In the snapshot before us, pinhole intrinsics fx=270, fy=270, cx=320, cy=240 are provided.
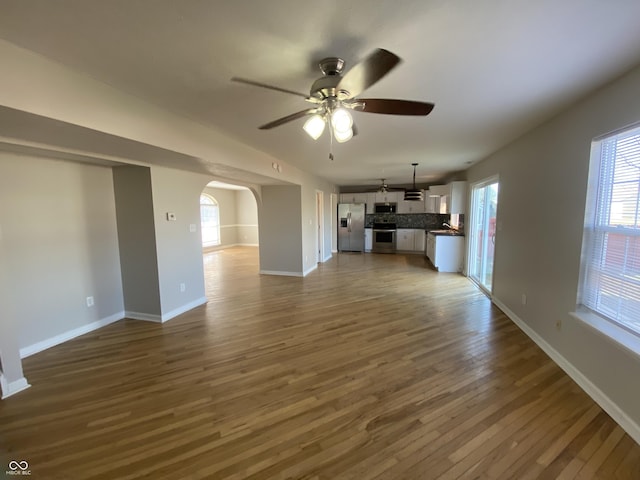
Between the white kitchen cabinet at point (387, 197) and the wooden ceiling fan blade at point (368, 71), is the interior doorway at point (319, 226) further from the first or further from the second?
the wooden ceiling fan blade at point (368, 71)

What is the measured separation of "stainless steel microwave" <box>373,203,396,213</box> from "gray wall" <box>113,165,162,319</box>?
6963 mm

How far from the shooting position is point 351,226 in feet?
29.9

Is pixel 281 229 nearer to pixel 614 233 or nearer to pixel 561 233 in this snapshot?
pixel 561 233

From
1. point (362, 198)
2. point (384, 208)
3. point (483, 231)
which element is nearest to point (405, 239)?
point (384, 208)

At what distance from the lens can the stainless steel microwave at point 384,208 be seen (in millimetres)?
8906

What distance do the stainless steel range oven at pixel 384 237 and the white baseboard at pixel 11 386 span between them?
820 centimetres

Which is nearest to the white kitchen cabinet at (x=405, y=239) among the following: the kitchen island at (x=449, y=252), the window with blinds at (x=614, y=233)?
the kitchen island at (x=449, y=252)

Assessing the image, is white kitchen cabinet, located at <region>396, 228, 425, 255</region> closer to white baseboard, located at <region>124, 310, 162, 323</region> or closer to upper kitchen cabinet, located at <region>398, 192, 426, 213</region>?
upper kitchen cabinet, located at <region>398, 192, 426, 213</region>

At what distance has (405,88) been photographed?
79.4 inches

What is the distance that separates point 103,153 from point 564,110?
175 inches

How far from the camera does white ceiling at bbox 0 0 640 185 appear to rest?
1.24m

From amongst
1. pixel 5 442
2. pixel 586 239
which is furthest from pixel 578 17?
pixel 5 442

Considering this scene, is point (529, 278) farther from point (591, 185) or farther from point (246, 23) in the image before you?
point (246, 23)
